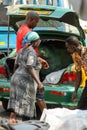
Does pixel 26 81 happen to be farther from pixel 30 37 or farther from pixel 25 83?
pixel 30 37

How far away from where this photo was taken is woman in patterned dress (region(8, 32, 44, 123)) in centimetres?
656

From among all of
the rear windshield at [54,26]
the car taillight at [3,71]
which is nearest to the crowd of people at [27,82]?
the car taillight at [3,71]

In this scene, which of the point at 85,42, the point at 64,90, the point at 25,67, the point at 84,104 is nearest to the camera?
the point at 84,104

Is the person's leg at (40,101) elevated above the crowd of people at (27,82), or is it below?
below

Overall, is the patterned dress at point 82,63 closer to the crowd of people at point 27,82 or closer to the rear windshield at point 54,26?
the crowd of people at point 27,82

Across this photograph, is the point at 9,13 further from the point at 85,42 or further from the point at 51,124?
the point at 51,124

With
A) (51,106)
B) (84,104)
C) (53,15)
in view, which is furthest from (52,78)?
(84,104)

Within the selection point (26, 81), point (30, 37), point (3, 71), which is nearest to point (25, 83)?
point (26, 81)

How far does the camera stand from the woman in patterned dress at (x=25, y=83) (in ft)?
21.5

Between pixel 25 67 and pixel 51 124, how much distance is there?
7.19 feet

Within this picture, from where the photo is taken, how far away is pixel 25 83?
661cm

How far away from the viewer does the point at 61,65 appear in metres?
8.54

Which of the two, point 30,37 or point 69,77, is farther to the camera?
point 69,77

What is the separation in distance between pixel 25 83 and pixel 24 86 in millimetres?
45
